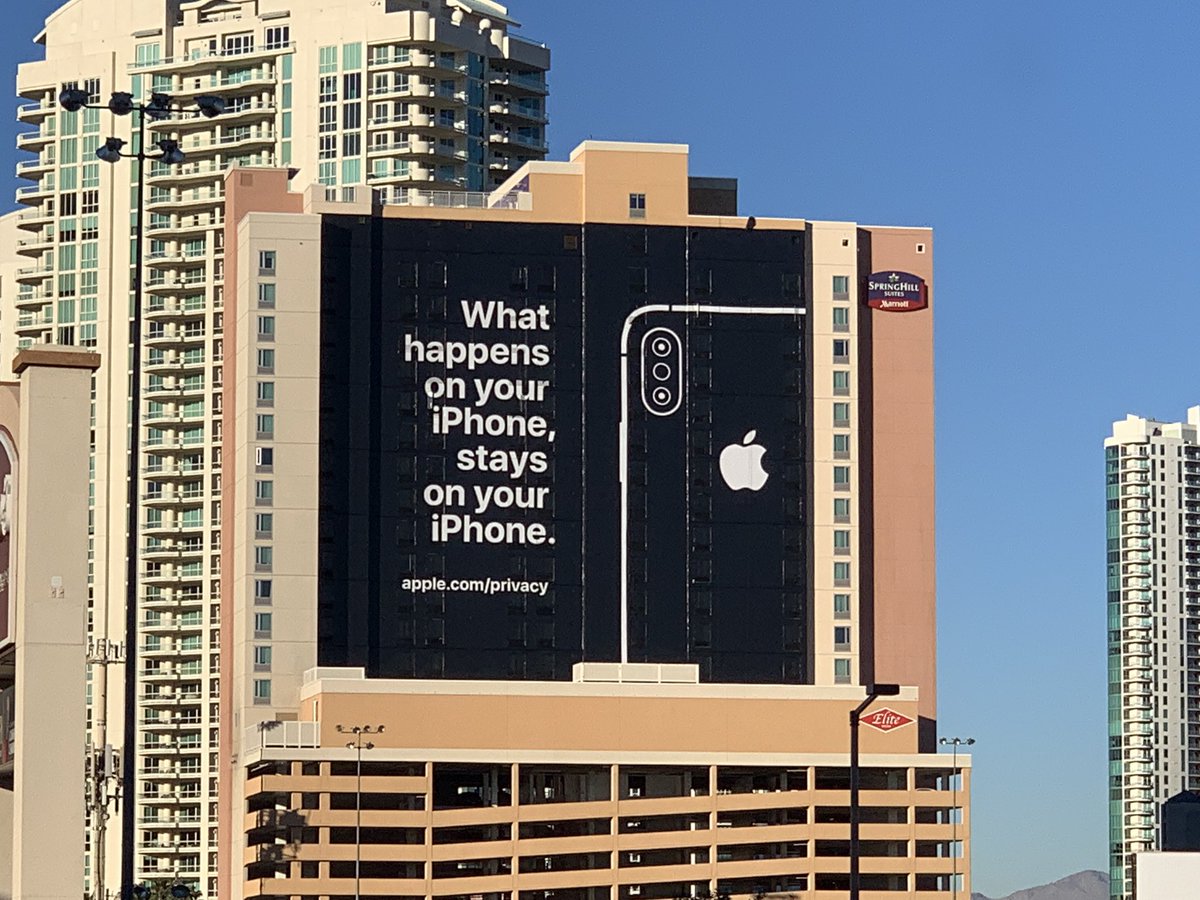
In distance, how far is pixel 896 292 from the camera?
165750 millimetres

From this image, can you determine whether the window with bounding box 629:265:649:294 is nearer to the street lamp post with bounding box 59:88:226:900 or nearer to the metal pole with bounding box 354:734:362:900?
the metal pole with bounding box 354:734:362:900

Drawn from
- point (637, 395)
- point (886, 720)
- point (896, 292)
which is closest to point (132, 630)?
point (637, 395)

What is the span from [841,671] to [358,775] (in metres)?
27.9

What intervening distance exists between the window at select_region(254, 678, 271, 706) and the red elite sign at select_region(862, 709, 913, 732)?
33.5m

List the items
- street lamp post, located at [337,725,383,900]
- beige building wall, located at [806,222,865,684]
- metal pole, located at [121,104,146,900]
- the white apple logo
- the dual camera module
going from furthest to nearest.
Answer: beige building wall, located at [806,222,865,684] → the white apple logo → the dual camera module → street lamp post, located at [337,725,383,900] → metal pole, located at [121,104,146,900]

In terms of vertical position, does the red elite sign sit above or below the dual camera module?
below

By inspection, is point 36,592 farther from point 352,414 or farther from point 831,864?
point 831,864

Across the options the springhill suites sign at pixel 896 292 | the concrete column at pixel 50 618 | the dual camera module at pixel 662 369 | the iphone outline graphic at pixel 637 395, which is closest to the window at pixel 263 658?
the iphone outline graphic at pixel 637 395

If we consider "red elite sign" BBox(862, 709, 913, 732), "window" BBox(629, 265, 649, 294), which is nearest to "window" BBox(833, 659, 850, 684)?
"red elite sign" BBox(862, 709, 913, 732)

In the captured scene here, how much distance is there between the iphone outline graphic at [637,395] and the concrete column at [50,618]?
8804cm

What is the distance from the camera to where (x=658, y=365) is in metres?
159

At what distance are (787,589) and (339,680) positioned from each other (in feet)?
84.7

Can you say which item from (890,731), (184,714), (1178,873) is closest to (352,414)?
(890,731)

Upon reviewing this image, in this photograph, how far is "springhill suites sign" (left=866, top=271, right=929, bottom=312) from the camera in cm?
16525
